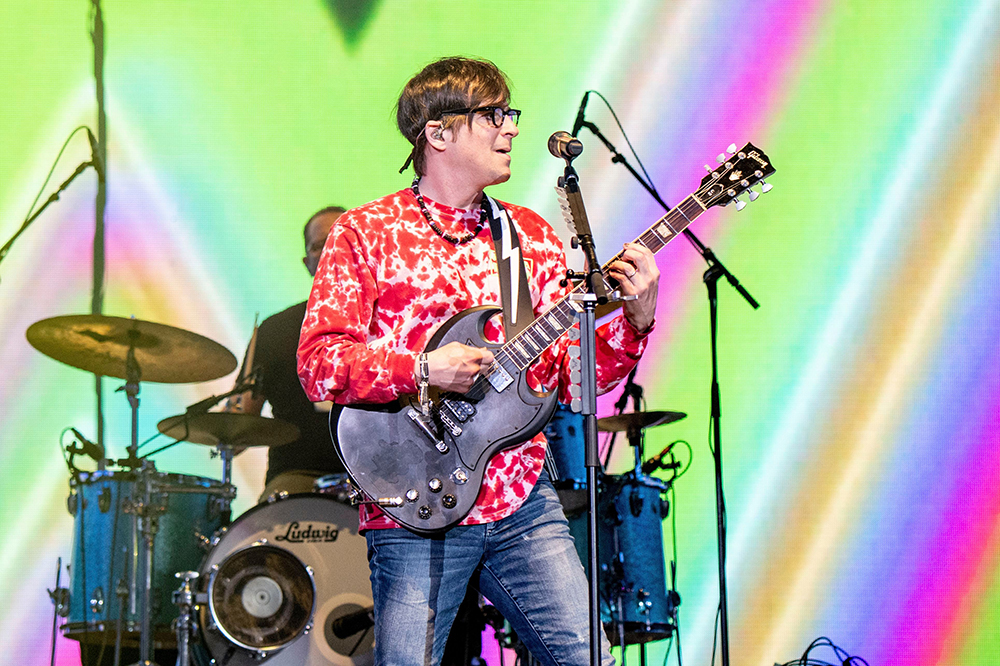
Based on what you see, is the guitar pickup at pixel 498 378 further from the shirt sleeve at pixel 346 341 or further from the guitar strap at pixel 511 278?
the shirt sleeve at pixel 346 341

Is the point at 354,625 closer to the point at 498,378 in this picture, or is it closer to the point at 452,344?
the point at 498,378

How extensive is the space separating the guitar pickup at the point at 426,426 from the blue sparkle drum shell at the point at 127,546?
8.18 ft

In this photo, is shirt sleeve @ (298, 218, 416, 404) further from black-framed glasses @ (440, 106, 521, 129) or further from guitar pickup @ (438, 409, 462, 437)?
black-framed glasses @ (440, 106, 521, 129)

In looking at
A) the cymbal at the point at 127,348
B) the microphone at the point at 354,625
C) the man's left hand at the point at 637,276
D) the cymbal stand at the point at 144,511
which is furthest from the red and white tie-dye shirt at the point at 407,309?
the cymbal stand at the point at 144,511

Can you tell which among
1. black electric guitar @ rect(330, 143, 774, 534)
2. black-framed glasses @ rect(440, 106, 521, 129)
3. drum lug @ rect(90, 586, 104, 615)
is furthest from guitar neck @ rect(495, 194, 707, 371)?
drum lug @ rect(90, 586, 104, 615)

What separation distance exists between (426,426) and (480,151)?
2.62 feet

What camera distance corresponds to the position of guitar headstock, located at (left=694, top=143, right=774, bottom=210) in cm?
281

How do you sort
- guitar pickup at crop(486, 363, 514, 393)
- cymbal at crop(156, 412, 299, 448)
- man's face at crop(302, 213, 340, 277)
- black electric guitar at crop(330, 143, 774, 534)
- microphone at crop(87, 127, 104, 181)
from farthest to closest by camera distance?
microphone at crop(87, 127, 104, 181), man's face at crop(302, 213, 340, 277), cymbal at crop(156, 412, 299, 448), guitar pickup at crop(486, 363, 514, 393), black electric guitar at crop(330, 143, 774, 534)

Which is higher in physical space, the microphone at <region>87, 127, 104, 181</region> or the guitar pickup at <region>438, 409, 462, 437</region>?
the microphone at <region>87, 127, 104, 181</region>

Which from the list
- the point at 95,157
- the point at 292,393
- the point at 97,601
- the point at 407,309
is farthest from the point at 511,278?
the point at 95,157

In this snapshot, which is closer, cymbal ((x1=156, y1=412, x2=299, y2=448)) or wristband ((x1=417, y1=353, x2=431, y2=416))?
wristband ((x1=417, y1=353, x2=431, y2=416))

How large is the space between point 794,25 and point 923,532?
9.26 feet

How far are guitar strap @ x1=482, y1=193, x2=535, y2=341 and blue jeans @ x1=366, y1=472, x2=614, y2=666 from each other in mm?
494

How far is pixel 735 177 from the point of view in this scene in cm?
283
